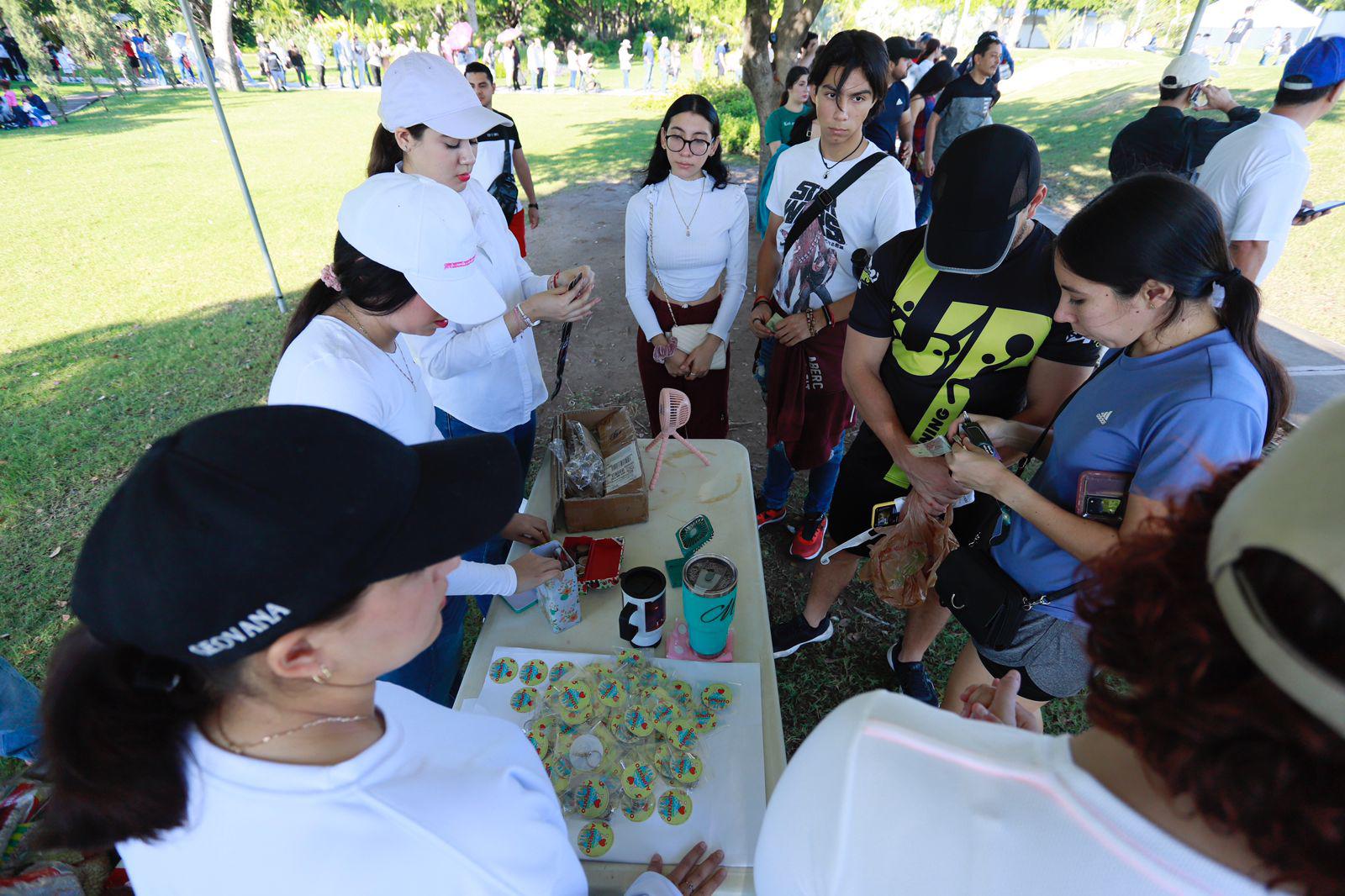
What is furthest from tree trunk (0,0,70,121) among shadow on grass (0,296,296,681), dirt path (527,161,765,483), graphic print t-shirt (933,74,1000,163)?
graphic print t-shirt (933,74,1000,163)

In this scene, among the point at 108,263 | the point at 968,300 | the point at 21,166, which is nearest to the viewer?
the point at 968,300

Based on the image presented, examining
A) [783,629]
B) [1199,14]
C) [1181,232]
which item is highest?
[1199,14]

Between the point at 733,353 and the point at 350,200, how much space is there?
3742 mm

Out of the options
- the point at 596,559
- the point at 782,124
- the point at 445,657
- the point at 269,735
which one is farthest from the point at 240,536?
the point at 782,124

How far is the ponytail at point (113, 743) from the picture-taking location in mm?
712

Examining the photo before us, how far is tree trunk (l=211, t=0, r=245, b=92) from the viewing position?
54.0ft

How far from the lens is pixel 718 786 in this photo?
1318 mm

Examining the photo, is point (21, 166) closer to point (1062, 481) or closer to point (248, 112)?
point (248, 112)

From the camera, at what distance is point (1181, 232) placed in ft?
4.44

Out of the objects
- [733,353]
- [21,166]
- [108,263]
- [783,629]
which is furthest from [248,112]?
[783,629]

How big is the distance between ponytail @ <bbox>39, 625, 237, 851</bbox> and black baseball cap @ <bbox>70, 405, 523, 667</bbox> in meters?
0.04

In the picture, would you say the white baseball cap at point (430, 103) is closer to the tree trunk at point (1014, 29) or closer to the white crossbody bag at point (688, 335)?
the white crossbody bag at point (688, 335)

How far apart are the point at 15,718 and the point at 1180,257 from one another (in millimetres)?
3280

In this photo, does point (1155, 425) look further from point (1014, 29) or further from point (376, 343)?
point (1014, 29)
